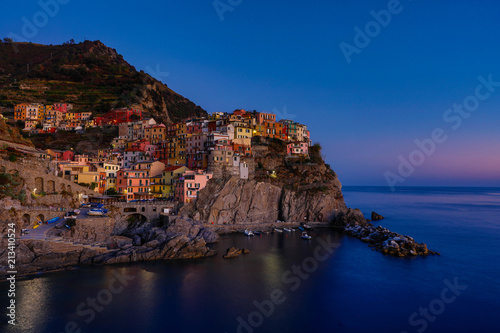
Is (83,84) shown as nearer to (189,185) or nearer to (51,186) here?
(51,186)

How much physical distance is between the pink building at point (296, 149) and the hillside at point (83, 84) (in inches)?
1736

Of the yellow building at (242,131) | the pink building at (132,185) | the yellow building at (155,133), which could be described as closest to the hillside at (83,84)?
the yellow building at (155,133)

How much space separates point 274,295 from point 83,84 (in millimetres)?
98548

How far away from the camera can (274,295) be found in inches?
897

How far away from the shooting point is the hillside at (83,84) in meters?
85.9

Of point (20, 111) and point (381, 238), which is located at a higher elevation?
point (20, 111)

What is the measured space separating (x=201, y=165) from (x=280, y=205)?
1439cm

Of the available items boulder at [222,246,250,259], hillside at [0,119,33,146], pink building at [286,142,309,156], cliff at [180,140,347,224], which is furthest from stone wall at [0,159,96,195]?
pink building at [286,142,309,156]

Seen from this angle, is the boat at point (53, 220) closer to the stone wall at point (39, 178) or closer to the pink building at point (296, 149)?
the stone wall at point (39, 178)

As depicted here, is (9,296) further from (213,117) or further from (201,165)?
(213,117)

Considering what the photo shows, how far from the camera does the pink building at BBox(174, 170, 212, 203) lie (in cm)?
4488

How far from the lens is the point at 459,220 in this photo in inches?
2430

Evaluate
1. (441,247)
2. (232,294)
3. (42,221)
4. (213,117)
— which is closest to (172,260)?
(232,294)

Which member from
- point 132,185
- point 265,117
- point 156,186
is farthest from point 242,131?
point 132,185
